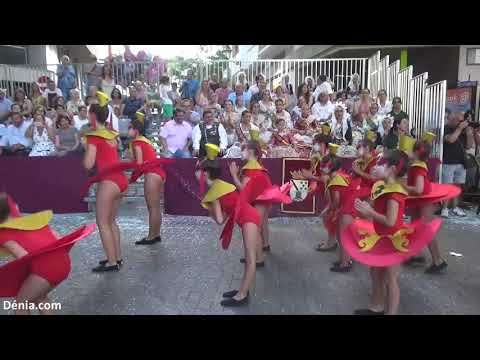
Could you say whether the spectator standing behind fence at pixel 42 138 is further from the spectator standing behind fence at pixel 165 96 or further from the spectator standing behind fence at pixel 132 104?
the spectator standing behind fence at pixel 165 96

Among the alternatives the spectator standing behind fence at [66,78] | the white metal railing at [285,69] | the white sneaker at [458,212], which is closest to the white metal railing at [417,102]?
the white sneaker at [458,212]

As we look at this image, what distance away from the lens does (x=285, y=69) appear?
1214 centimetres

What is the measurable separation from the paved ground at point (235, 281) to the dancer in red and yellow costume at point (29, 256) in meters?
0.95

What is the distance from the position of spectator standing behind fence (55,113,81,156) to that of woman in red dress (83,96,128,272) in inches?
152

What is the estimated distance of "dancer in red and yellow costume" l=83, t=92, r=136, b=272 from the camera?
5352 mm

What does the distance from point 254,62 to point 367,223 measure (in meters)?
8.38

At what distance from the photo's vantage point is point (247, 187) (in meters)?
4.73

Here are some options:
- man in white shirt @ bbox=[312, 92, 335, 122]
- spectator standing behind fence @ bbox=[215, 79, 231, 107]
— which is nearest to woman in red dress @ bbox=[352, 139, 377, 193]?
man in white shirt @ bbox=[312, 92, 335, 122]

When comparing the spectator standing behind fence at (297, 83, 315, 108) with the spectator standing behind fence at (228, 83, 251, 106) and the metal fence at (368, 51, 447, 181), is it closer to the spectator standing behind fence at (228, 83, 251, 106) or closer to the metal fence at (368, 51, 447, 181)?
the spectator standing behind fence at (228, 83, 251, 106)

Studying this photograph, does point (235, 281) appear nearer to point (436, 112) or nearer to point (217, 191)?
point (217, 191)

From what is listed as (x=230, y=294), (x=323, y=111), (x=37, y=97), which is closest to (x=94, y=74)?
(x=37, y=97)

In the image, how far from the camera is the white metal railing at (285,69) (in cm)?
1194

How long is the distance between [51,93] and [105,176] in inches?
247

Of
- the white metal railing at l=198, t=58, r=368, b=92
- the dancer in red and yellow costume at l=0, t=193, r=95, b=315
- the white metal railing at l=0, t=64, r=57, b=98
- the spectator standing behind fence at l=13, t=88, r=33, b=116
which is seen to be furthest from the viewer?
the white metal railing at l=198, t=58, r=368, b=92
